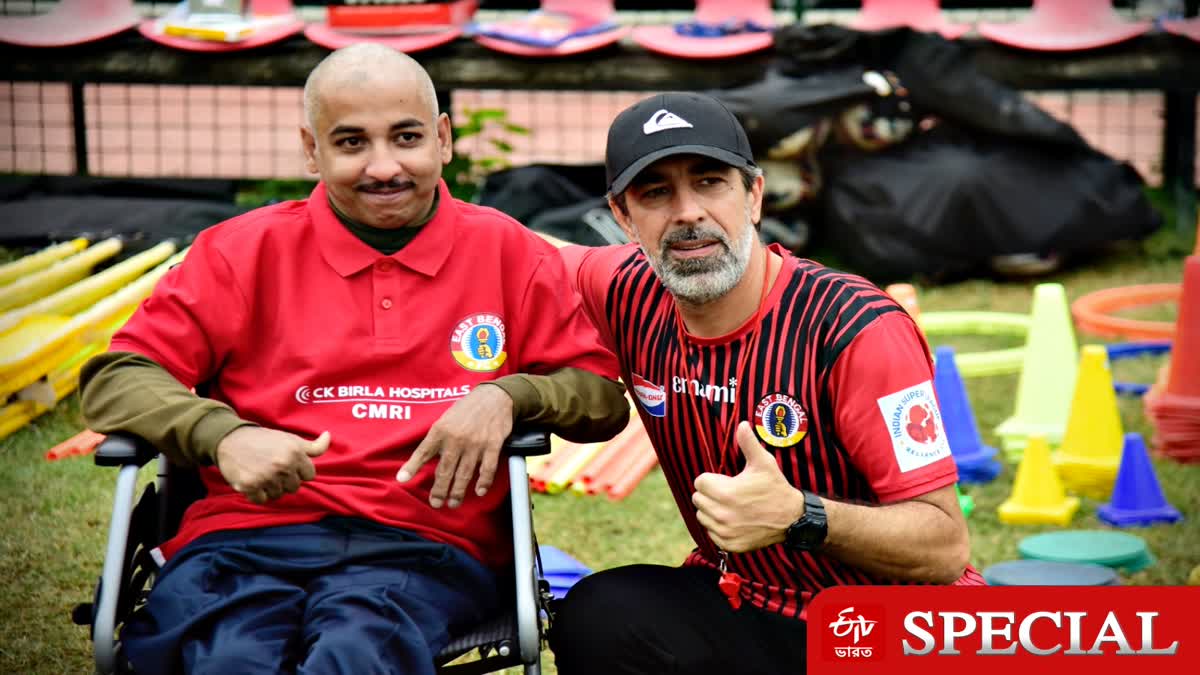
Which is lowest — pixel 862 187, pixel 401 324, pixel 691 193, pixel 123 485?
pixel 862 187

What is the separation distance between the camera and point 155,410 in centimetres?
298

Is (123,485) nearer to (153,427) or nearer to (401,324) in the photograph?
(153,427)

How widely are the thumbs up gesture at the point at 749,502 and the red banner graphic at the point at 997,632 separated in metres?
0.31

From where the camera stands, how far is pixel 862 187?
8461 mm

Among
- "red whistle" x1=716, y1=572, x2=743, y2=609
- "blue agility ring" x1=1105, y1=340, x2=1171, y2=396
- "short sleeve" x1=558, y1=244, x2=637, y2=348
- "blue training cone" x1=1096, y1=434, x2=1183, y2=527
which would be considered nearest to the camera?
"red whistle" x1=716, y1=572, x2=743, y2=609

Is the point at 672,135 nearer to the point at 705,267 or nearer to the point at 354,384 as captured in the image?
the point at 705,267

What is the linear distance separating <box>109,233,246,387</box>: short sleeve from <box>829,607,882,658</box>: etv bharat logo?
1338 millimetres

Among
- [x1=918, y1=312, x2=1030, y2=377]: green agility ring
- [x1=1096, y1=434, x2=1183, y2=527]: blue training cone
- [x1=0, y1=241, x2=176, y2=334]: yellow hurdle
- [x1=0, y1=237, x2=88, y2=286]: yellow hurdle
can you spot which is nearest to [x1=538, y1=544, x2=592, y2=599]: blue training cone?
[x1=1096, y1=434, x2=1183, y2=527]: blue training cone

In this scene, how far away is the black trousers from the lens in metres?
3.14

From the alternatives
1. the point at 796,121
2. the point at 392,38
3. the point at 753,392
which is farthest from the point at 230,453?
the point at 392,38

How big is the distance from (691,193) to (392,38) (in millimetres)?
6055

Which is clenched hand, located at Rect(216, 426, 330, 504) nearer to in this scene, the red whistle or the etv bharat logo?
the red whistle

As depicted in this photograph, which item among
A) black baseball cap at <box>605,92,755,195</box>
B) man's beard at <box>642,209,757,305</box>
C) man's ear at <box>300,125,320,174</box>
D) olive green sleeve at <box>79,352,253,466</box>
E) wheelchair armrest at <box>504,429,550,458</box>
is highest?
black baseball cap at <box>605,92,755,195</box>

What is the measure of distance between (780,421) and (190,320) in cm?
120
